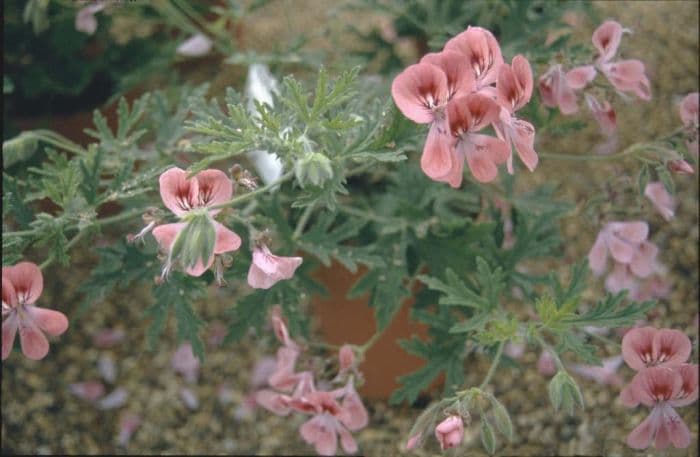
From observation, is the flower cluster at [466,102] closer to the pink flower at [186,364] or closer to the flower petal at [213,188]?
the flower petal at [213,188]

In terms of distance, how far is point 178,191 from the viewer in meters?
0.97

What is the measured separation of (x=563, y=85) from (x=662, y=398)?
0.41 m

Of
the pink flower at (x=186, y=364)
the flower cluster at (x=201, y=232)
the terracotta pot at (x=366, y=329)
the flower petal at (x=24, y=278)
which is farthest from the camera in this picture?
the pink flower at (x=186, y=364)

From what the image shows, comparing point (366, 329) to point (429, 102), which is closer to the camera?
point (429, 102)

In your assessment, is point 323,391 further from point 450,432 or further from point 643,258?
point 643,258

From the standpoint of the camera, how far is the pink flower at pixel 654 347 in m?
1.06

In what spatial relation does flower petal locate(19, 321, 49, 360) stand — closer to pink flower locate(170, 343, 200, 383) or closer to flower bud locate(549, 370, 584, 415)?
flower bud locate(549, 370, 584, 415)

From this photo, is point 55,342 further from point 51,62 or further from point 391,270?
point 391,270

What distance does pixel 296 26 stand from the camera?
7.62 ft

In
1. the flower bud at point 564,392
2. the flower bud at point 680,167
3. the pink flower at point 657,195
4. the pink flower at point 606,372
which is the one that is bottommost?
the pink flower at point 606,372

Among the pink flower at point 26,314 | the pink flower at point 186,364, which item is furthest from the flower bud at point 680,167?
the pink flower at point 186,364

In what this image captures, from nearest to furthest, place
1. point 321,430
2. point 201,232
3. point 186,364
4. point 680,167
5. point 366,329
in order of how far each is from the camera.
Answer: point 201,232 < point 680,167 < point 321,430 < point 366,329 < point 186,364

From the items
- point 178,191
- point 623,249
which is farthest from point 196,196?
point 623,249

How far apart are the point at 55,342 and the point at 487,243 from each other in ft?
2.97
